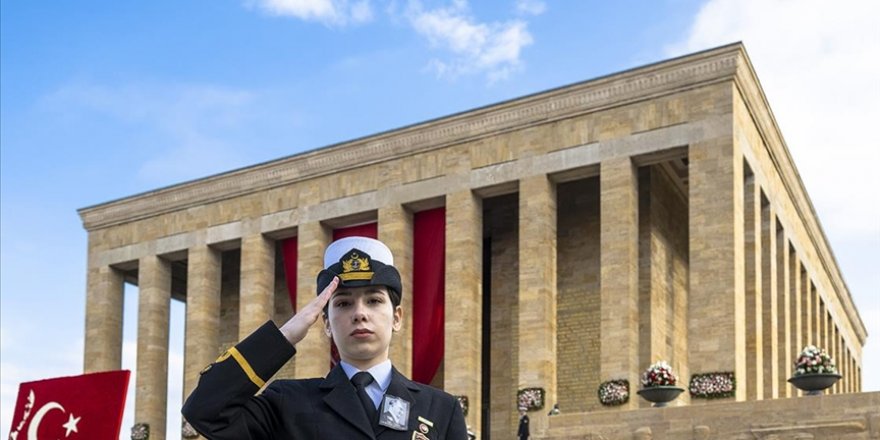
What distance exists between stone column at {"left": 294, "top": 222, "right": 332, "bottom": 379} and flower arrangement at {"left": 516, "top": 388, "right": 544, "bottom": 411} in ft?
20.1

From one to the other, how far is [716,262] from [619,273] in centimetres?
216

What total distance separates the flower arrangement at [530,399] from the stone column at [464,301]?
4.10 ft

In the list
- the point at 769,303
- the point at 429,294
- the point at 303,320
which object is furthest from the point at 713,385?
the point at 303,320

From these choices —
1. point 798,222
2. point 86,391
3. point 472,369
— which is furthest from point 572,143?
point 86,391

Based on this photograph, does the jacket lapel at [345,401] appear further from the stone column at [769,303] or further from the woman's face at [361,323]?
the stone column at [769,303]

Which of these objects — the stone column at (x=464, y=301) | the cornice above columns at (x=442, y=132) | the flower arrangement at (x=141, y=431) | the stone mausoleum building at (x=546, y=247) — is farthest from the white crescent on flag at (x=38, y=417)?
the flower arrangement at (x=141, y=431)

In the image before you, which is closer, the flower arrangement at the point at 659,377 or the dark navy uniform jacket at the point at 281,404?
the dark navy uniform jacket at the point at 281,404

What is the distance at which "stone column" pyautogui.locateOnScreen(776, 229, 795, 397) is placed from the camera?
30.0 m

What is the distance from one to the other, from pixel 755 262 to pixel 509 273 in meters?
6.86

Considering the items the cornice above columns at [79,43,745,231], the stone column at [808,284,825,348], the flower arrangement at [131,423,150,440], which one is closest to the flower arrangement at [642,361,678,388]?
the cornice above columns at [79,43,745,231]

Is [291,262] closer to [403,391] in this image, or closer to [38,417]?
[38,417]

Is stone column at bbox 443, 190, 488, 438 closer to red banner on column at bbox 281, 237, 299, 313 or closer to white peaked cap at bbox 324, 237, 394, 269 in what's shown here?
red banner on column at bbox 281, 237, 299, 313

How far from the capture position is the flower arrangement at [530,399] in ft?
84.3

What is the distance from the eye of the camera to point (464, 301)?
1079 inches
